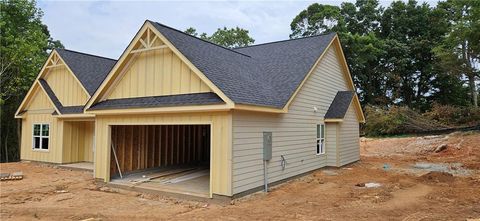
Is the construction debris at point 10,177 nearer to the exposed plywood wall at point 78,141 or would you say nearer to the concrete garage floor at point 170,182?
the exposed plywood wall at point 78,141

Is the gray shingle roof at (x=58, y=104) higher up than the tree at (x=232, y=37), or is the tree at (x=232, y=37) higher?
the tree at (x=232, y=37)

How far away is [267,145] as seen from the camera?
9.60 m

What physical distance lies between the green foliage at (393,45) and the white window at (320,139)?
22492mm

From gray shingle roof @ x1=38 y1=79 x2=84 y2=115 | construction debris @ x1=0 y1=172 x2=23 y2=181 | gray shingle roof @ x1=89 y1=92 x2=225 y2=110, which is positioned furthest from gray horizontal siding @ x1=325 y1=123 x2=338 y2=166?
construction debris @ x1=0 y1=172 x2=23 y2=181

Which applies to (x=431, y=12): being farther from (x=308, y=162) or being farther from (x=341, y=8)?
(x=308, y=162)

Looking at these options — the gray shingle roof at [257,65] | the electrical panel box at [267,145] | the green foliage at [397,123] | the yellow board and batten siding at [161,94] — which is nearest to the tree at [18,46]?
the yellow board and batten siding at [161,94]

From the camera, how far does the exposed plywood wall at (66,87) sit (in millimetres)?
15852

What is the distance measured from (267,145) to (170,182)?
11.3ft

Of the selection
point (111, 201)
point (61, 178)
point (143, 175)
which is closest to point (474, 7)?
point (143, 175)

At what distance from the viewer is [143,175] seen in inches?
457

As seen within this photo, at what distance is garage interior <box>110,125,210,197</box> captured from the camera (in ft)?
33.6

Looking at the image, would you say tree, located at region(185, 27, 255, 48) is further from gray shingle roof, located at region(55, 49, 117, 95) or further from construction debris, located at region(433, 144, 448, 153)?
construction debris, located at region(433, 144, 448, 153)

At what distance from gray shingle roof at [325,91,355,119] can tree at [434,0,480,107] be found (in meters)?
9.17

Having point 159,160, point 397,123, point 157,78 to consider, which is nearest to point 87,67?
point 159,160
